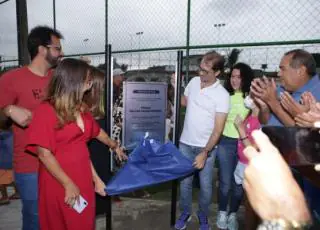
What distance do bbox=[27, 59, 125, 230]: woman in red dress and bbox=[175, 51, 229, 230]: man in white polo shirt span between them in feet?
5.15

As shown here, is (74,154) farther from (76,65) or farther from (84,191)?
(76,65)

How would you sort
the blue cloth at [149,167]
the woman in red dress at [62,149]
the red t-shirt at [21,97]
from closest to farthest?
the woman in red dress at [62,149], the red t-shirt at [21,97], the blue cloth at [149,167]

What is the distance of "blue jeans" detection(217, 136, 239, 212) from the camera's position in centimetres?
381

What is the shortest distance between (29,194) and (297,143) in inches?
85.2

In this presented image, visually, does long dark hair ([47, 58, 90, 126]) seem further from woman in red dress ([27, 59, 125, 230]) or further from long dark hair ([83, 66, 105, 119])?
long dark hair ([83, 66, 105, 119])

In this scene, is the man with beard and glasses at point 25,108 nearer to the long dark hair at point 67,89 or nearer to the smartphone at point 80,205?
the long dark hair at point 67,89

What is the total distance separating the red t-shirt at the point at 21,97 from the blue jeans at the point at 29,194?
0.05m

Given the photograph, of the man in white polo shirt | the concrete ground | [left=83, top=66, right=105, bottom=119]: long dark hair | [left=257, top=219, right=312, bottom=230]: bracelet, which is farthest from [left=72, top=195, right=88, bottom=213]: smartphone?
[left=257, top=219, right=312, bottom=230]: bracelet

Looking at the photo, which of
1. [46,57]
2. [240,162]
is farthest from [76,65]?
[240,162]

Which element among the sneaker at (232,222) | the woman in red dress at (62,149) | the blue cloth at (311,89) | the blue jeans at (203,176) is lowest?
the sneaker at (232,222)

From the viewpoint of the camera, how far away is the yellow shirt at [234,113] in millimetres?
3824

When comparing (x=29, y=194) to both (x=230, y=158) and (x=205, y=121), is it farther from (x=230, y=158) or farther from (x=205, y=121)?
(x=230, y=158)

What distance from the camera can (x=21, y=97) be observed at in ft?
8.21

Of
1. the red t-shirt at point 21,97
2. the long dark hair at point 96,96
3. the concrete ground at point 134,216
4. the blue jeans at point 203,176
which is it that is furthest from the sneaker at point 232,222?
the red t-shirt at point 21,97
